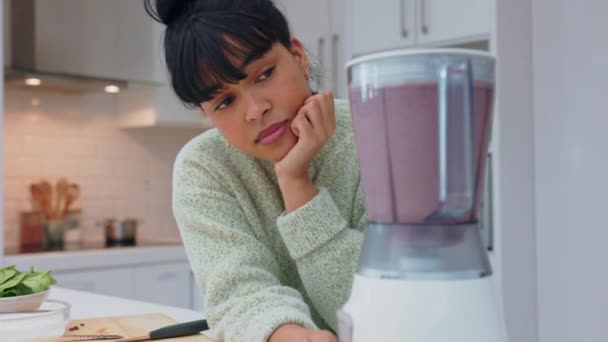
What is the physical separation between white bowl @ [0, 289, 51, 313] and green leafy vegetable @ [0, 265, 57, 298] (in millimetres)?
13

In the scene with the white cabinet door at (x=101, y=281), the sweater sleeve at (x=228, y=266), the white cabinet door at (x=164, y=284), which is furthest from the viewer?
the white cabinet door at (x=164, y=284)

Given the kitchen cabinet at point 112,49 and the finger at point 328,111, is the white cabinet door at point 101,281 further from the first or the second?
the finger at point 328,111

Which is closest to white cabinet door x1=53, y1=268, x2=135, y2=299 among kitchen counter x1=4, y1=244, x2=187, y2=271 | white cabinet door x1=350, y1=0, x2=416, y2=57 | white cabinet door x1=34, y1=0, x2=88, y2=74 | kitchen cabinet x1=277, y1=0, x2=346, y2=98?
kitchen counter x1=4, y1=244, x2=187, y2=271

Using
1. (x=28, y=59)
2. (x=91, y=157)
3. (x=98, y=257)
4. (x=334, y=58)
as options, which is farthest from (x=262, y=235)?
(x=91, y=157)

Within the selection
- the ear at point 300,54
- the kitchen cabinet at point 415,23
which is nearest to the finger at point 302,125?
the ear at point 300,54

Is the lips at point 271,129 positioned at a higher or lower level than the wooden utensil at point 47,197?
higher

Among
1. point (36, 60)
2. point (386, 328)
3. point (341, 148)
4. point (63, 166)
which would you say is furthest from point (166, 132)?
point (386, 328)

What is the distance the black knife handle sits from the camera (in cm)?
97

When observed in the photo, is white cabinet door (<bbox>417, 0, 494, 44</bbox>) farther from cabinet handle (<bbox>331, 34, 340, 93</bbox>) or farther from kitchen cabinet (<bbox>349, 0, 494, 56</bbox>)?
cabinet handle (<bbox>331, 34, 340, 93</bbox>)

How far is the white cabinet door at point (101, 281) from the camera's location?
266cm

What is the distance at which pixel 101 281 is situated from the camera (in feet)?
9.02

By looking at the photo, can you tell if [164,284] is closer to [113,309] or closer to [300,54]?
[113,309]

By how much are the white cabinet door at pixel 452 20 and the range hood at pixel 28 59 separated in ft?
4.22

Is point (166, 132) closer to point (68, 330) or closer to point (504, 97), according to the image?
point (504, 97)
